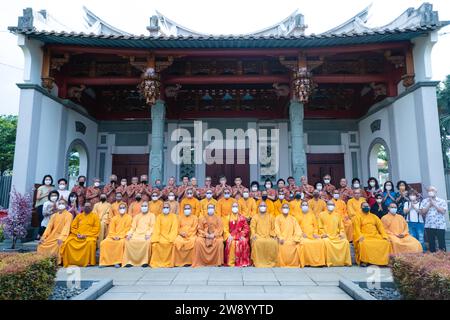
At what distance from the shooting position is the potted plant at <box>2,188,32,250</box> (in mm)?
7180

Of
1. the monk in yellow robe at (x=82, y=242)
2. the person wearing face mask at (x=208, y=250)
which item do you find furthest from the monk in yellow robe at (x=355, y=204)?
the monk in yellow robe at (x=82, y=242)

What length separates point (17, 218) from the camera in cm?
727

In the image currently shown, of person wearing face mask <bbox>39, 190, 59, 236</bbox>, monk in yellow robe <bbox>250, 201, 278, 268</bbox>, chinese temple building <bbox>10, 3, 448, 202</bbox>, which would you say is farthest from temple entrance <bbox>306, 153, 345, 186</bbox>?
person wearing face mask <bbox>39, 190, 59, 236</bbox>

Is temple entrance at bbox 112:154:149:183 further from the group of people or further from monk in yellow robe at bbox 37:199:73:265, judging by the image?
monk in yellow robe at bbox 37:199:73:265

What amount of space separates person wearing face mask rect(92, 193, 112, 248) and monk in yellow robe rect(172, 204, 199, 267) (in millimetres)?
1907

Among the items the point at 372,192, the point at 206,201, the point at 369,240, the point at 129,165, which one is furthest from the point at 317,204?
the point at 129,165

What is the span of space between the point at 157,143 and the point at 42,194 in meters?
3.31

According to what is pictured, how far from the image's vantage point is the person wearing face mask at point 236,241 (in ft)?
21.7

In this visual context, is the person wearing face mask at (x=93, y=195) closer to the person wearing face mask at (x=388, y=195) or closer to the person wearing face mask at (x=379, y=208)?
the person wearing face mask at (x=379, y=208)

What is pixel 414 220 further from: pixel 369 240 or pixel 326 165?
pixel 326 165

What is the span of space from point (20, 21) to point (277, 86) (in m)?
7.19

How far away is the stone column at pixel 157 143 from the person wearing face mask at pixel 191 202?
107 cm
